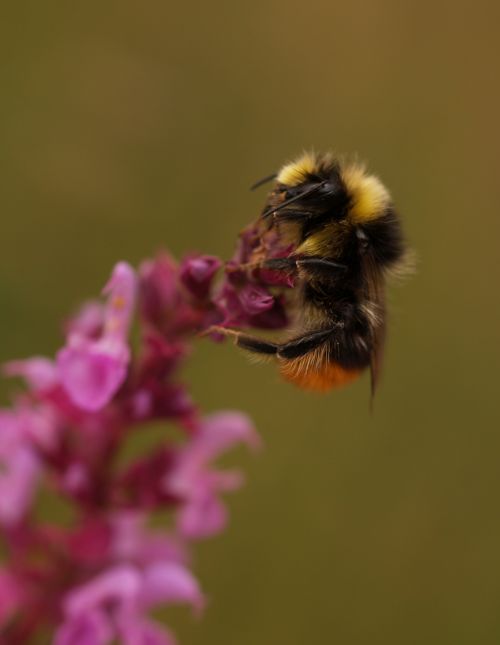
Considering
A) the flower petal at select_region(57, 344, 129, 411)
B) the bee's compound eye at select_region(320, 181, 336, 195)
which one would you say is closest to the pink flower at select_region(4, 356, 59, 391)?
the flower petal at select_region(57, 344, 129, 411)

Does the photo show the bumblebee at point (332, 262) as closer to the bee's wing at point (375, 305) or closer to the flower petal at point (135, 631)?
the bee's wing at point (375, 305)

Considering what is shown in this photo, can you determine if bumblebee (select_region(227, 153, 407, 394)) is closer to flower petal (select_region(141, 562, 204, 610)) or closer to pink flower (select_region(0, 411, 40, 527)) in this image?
flower petal (select_region(141, 562, 204, 610))

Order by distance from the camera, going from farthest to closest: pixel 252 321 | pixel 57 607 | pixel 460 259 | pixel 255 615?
pixel 460 259
pixel 255 615
pixel 57 607
pixel 252 321

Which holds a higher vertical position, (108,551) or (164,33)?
(164,33)

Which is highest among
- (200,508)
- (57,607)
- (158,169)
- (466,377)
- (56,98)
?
(56,98)

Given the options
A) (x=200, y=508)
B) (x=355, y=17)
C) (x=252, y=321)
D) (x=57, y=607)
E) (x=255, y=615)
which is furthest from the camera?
(x=355, y=17)

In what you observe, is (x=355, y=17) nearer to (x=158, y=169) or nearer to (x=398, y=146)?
(x=398, y=146)

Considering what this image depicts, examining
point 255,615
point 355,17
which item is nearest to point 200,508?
point 255,615
